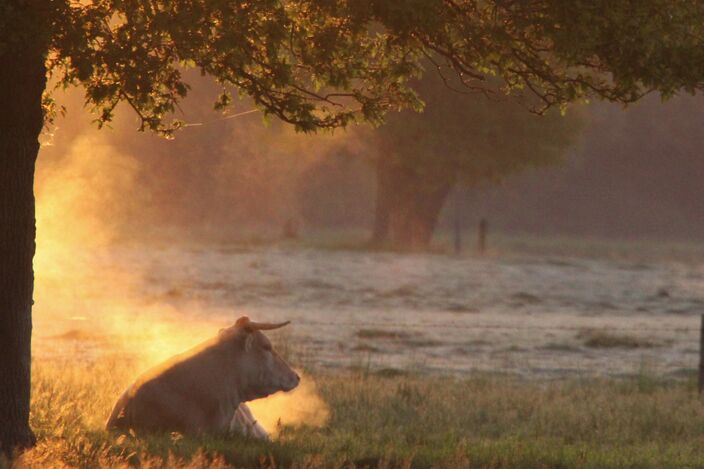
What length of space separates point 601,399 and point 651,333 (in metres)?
14.4

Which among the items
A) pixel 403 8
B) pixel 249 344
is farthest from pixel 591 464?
pixel 403 8

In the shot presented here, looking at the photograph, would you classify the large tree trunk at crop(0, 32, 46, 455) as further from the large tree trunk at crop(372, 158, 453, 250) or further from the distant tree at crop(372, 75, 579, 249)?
the large tree trunk at crop(372, 158, 453, 250)

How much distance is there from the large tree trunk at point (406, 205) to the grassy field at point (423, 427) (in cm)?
4162

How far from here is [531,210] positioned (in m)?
119

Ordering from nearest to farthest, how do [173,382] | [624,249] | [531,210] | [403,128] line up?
[173,382], [403,128], [624,249], [531,210]

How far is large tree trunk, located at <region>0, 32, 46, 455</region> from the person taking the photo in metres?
11.8

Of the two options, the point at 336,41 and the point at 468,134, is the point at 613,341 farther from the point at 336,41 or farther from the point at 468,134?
the point at 468,134

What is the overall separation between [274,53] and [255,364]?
130 inches

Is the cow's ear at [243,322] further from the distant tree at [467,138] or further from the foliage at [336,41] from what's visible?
the distant tree at [467,138]

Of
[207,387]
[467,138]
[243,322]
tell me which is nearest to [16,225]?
[207,387]

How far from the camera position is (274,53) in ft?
38.1

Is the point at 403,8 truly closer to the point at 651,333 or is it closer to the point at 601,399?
the point at 601,399

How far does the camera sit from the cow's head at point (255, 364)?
527 inches

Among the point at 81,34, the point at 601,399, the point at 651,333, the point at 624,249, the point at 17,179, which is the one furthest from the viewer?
the point at 624,249
